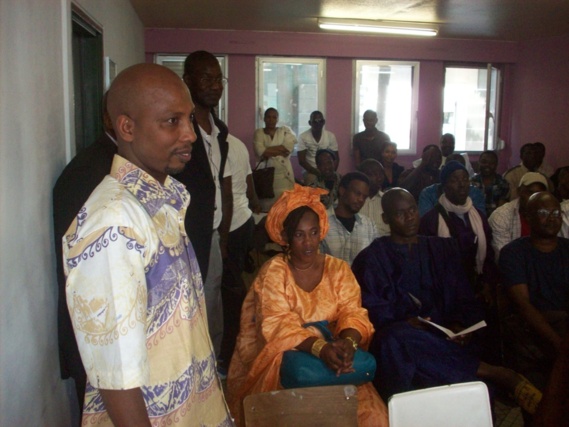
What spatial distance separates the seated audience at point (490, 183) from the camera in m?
5.48

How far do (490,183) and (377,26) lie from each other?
3034mm

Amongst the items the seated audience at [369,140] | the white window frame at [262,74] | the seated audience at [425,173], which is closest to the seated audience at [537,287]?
the seated audience at [425,173]

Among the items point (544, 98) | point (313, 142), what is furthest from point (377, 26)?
point (544, 98)

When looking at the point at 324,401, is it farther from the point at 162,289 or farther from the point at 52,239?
the point at 52,239

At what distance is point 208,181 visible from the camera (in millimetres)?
2658

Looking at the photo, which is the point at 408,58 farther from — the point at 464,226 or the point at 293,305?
the point at 293,305

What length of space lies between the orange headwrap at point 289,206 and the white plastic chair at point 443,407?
1081mm

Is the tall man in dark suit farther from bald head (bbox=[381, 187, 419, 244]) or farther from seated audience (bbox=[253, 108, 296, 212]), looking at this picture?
seated audience (bbox=[253, 108, 296, 212])

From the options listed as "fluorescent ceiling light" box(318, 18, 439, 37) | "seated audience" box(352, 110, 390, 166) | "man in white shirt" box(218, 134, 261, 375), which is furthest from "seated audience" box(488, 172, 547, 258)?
"fluorescent ceiling light" box(318, 18, 439, 37)

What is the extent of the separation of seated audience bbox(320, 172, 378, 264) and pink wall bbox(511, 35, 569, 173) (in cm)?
608

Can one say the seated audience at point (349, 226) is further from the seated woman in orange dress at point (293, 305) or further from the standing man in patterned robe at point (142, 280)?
the standing man in patterned robe at point (142, 280)

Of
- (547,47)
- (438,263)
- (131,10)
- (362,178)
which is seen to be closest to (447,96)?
(547,47)

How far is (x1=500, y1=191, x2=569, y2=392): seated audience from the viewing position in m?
2.90

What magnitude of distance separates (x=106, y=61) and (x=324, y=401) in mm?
3185
